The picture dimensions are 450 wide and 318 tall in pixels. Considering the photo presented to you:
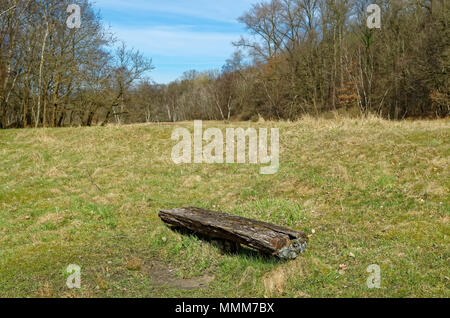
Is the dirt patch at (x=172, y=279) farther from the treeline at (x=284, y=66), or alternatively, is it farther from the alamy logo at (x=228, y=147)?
the treeline at (x=284, y=66)

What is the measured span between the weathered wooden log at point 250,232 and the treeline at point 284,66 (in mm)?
13065

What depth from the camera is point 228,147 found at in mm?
12227

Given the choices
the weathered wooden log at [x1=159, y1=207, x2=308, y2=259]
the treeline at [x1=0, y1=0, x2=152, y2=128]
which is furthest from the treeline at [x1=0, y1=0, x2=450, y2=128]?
the weathered wooden log at [x1=159, y1=207, x2=308, y2=259]

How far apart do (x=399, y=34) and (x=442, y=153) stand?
21.6 m

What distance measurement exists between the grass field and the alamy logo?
0.39 metres

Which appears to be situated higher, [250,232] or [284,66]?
[284,66]

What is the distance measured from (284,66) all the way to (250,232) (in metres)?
28.4

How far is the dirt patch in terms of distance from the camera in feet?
15.3
